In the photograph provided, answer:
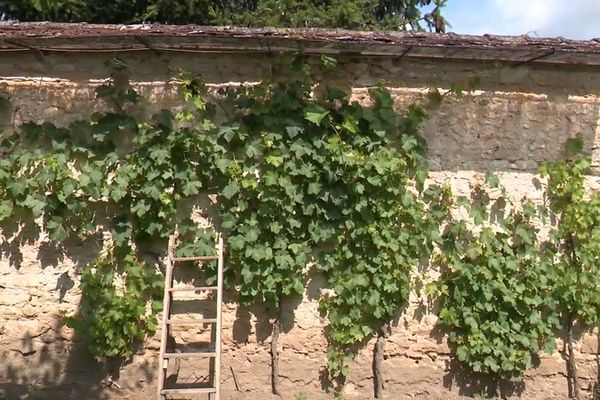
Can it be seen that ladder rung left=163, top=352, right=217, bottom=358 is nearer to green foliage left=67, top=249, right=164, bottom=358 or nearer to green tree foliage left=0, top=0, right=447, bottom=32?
green foliage left=67, top=249, right=164, bottom=358

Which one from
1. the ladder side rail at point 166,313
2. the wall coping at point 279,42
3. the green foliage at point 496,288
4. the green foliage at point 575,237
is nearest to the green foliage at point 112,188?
the ladder side rail at point 166,313

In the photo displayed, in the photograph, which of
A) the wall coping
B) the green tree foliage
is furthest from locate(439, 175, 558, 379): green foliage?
the green tree foliage

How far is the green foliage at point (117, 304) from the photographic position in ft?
16.3

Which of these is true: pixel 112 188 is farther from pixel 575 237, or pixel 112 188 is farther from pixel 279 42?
pixel 575 237

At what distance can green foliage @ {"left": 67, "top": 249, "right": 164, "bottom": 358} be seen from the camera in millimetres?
4957

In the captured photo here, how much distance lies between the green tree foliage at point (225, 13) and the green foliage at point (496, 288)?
492 centimetres

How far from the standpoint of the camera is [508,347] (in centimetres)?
517

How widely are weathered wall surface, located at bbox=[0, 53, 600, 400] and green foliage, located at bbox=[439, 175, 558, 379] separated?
0.18m

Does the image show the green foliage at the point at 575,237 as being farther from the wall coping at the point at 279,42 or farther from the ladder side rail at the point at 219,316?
the ladder side rail at the point at 219,316

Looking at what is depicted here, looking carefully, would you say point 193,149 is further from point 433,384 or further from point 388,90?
point 433,384

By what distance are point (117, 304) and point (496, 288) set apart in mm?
3092

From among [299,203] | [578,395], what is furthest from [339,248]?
[578,395]

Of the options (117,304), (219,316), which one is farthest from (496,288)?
(117,304)

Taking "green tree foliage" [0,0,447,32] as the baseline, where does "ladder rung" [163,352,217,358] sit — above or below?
below
